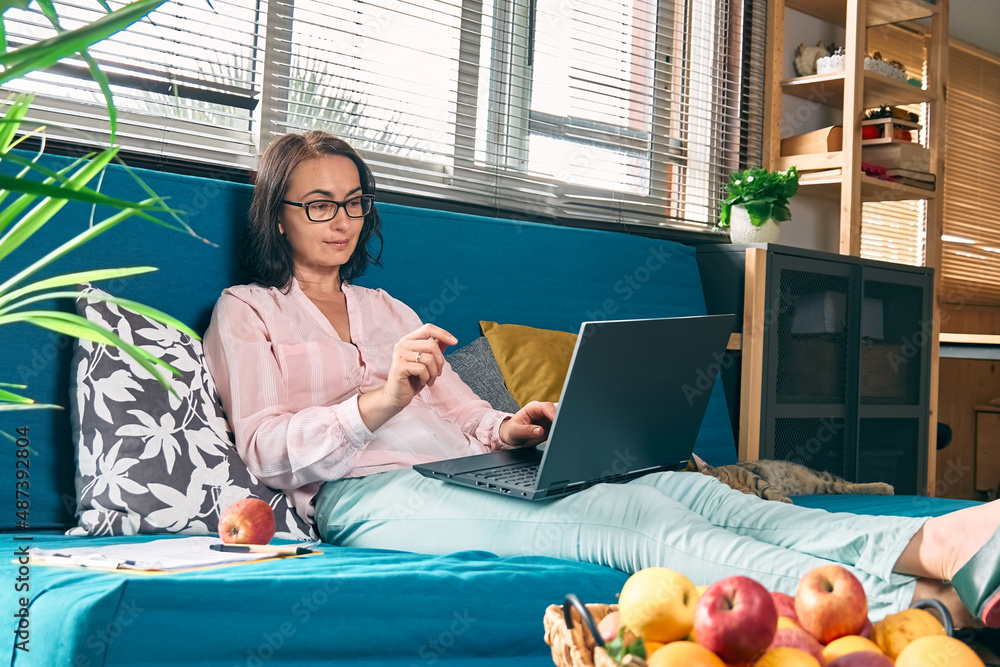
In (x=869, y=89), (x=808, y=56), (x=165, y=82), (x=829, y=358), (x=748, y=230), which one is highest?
(x=808, y=56)

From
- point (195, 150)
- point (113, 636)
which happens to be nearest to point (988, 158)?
point (195, 150)

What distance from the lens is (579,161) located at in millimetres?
2828

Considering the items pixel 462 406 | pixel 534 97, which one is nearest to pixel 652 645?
pixel 462 406

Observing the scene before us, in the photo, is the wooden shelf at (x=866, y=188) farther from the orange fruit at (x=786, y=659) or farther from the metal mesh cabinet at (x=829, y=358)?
the orange fruit at (x=786, y=659)

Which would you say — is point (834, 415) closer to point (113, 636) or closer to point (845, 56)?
point (845, 56)

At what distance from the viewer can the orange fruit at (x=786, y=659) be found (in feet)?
1.91

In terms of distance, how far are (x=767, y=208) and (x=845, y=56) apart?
0.79 meters

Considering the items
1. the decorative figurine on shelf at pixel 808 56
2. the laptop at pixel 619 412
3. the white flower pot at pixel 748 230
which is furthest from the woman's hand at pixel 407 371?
the decorative figurine on shelf at pixel 808 56

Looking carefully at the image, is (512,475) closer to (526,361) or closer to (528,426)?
(528,426)

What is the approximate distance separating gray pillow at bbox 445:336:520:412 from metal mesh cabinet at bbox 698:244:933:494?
33.7 inches

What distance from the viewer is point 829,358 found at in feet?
8.80

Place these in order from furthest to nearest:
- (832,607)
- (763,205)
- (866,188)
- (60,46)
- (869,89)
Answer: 1. (869,89)
2. (866,188)
3. (763,205)
4. (832,607)
5. (60,46)

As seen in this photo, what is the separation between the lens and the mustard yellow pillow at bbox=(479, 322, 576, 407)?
206cm

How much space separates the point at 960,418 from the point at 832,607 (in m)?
3.98
